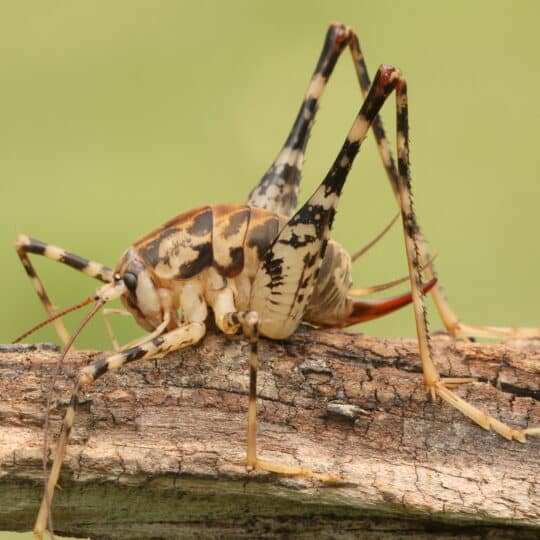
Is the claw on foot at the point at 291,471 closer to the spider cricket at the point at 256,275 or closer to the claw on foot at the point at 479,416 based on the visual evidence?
the spider cricket at the point at 256,275

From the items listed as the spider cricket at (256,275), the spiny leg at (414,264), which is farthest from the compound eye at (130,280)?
the spiny leg at (414,264)

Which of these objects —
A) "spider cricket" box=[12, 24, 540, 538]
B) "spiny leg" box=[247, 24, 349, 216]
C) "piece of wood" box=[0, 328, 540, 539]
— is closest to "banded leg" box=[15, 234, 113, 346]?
"spider cricket" box=[12, 24, 540, 538]

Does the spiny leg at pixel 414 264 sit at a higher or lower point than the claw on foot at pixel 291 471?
higher

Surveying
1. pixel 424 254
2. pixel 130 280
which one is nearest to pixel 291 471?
pixel 130 280

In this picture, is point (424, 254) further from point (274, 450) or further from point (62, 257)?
point (62, 257)

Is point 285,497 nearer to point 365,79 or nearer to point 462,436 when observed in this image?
point 462,436

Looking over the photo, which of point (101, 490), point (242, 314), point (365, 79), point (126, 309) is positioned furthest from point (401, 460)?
point (365, 79)

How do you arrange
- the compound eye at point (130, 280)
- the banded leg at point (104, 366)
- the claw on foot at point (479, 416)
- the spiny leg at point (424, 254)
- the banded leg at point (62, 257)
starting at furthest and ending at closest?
1. the spiny leg at point (424, 254)
2. the banded leg at point (62, 257)
3. the compound eye at point (130, 280)
4. the claw on foot at point (479, 416)
5. the banded leg at point (104, 366)
